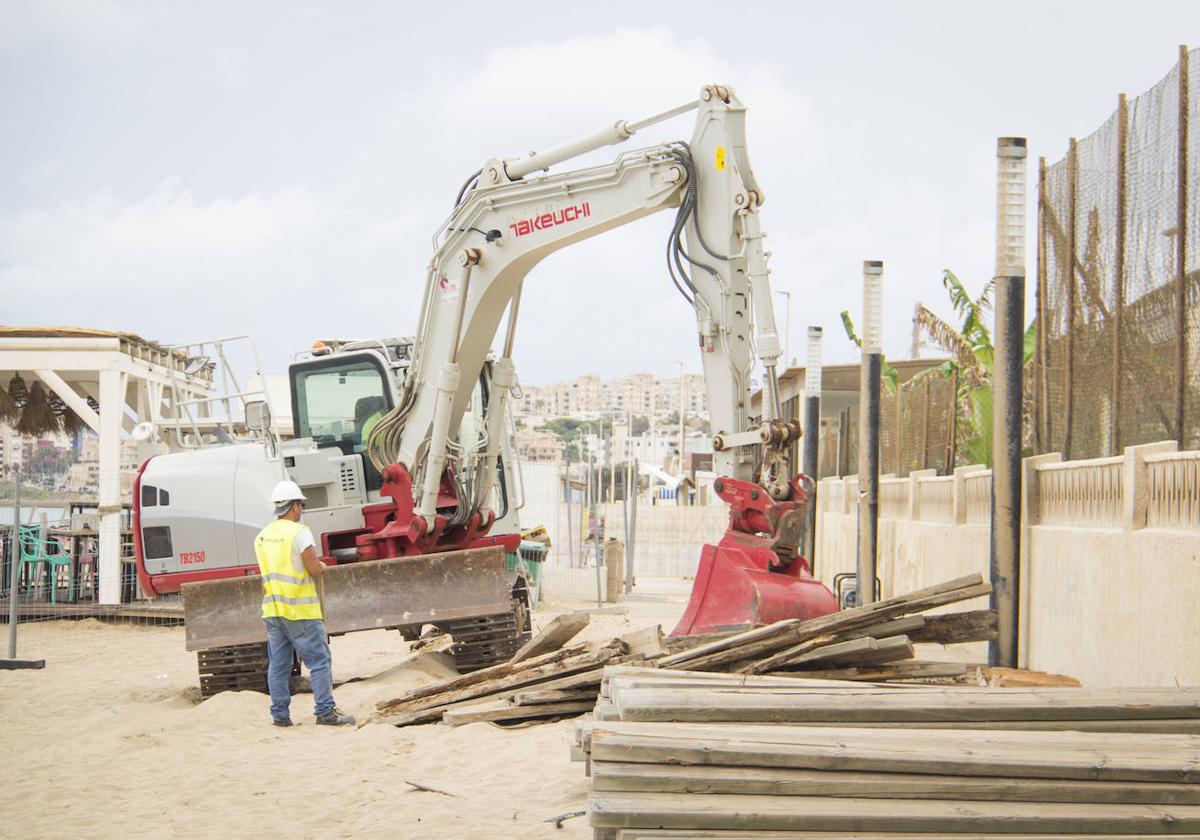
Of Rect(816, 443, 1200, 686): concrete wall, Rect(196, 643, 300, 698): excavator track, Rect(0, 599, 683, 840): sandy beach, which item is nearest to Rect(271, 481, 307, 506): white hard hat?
Rect(0, 599, 683, 840): sandy beach

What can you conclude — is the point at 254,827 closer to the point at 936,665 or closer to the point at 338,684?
the point at 936,665

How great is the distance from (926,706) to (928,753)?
0.71 meters

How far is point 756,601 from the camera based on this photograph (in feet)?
29.5

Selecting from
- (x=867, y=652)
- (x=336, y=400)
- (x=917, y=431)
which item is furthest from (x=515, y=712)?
(x=917, y=431)

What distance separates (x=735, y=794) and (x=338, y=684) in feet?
29.1

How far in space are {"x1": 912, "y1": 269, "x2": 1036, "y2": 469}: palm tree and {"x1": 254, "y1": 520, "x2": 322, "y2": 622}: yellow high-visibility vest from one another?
39.6ft

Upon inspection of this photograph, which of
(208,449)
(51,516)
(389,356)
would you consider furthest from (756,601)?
(51,516)

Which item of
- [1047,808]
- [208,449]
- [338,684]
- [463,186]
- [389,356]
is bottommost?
[338,684]

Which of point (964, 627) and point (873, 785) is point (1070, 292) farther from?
point (873, 785)

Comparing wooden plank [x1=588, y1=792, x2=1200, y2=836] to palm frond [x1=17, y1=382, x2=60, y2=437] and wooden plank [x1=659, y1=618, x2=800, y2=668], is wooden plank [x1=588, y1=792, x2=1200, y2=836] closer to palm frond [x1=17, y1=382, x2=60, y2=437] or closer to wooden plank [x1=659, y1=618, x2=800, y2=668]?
wooden plank [x1=659, y1=618, x2=800, y2=668]

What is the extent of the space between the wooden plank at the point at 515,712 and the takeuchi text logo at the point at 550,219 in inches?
168

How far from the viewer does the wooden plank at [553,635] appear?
10.7m

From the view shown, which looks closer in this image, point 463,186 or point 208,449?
point 463,186

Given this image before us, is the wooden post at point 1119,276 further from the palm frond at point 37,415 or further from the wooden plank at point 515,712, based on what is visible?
the palm frond at point 37,415
